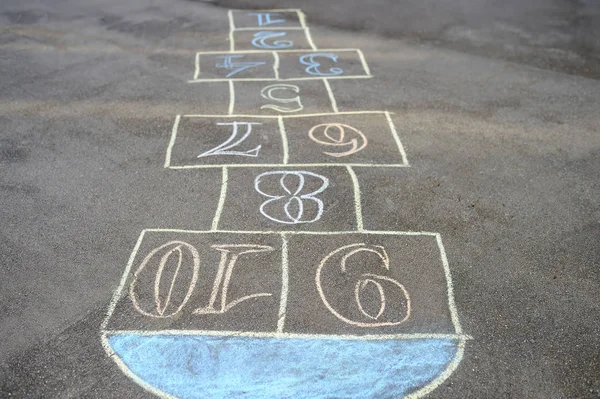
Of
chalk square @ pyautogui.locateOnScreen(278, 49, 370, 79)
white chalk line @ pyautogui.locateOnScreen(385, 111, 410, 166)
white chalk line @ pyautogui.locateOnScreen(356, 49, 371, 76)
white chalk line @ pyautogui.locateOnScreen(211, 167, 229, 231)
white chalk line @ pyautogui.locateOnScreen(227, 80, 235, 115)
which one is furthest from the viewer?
white chalk line @ pyautogui.locateOnScreen(356, 49, 371, 76)

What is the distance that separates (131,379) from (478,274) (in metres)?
3.19

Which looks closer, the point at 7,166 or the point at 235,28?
the point at 7,166

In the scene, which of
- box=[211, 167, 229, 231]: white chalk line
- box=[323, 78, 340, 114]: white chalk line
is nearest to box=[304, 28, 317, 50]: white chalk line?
box=[323, 78, 340, 114]: white chalk line

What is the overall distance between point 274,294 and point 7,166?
387 cm

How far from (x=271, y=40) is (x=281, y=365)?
23.7 ft

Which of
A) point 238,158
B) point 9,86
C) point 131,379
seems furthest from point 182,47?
point 131,379

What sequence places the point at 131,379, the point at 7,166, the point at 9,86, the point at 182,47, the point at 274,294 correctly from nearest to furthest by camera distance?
the point at 131,379, the point at 274,294, the point at 7,166, the point at 9,86, the point at 182,47

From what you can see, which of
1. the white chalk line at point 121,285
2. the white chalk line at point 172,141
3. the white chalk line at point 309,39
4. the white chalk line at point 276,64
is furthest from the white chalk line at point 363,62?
the white chalk line at point 121,285

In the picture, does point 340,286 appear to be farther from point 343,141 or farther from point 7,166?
point 7,166

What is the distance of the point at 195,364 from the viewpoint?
4840 mm

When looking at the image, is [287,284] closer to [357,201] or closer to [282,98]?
[357,201]

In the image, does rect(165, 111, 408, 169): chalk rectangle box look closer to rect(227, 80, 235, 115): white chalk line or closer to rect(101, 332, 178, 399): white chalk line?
rect(227, 80, 235, 115): white chalk line

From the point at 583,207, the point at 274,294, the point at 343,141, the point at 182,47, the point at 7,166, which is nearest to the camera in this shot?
the point at 274,294

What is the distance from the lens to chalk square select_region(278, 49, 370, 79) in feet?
31.4
